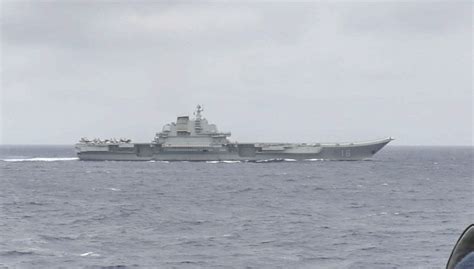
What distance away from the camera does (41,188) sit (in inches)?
2549

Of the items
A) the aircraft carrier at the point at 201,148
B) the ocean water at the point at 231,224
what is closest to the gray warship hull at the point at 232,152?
the aircraft carrier at the point at 201,148

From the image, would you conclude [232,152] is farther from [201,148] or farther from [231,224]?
[231,224]

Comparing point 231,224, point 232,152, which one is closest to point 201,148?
point 232,152

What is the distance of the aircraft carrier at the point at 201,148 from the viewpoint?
11338 centimetres

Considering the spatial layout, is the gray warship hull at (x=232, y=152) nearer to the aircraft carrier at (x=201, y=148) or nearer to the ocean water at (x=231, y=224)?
the aircraft carrier at (x=201, y=148)

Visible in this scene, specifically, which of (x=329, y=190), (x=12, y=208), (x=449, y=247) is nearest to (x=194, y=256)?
(x=449, y=247)

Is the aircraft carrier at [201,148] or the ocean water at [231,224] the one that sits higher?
the aircraft carrier at [201,148]

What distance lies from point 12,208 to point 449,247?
30.9 meters

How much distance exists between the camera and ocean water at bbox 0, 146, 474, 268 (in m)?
26.1

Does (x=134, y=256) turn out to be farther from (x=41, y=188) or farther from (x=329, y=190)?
(x=41, y=188)

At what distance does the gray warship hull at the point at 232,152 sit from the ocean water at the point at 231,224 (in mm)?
42766

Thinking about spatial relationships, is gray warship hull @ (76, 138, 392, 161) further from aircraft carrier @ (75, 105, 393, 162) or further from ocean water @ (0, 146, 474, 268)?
ocean water @ (0, 146, 474, 268)

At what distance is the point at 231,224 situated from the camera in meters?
37.1

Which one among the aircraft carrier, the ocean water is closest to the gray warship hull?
the aircraft carrier
